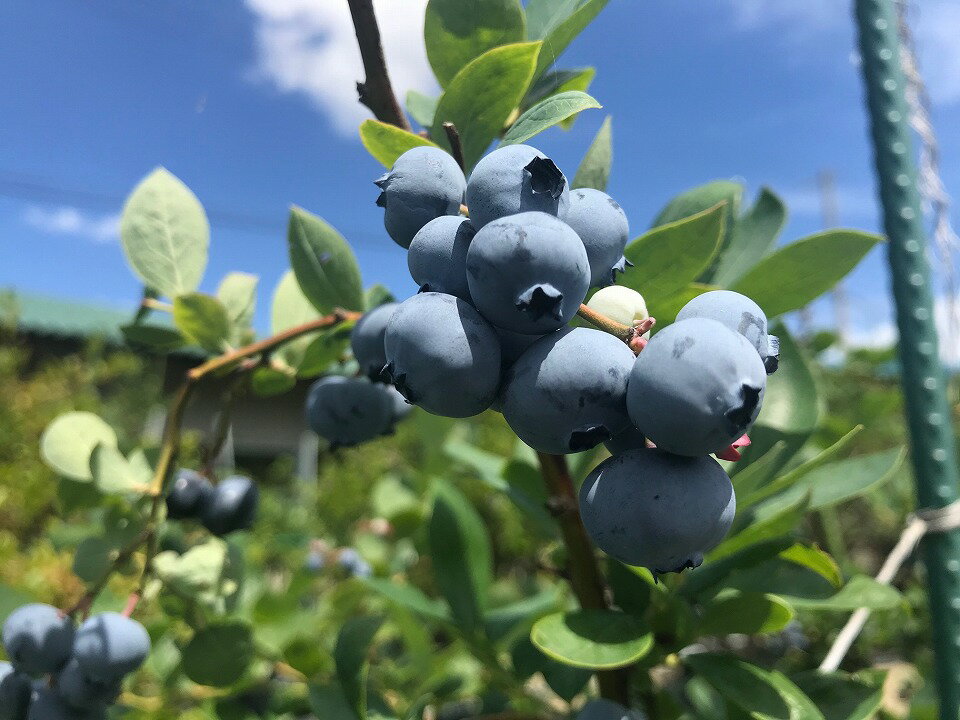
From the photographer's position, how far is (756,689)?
554mm

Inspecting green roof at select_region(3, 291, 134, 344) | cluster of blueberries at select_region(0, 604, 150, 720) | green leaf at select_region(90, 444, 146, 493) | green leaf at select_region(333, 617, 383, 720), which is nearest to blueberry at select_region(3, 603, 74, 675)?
cluster of blueberries at select_region(0, 604, 150, 720)

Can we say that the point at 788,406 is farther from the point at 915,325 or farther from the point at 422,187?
the point at 422,187

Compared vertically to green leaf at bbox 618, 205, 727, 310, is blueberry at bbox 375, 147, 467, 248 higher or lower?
higher

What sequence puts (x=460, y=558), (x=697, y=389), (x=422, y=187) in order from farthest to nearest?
(x=460, y=558), (x=422, y=187), (x=697, y=389)

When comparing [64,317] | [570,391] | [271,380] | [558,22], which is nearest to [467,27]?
[558,22]

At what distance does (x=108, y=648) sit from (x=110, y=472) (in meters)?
0.18

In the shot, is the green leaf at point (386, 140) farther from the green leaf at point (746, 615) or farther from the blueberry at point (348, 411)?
the green leaf at point (746, 615)

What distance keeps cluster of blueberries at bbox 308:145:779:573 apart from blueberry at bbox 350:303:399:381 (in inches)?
6.5

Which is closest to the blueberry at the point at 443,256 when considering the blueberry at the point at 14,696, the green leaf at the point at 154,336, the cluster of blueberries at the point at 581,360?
the cluster of blueberries at the point at 581,360

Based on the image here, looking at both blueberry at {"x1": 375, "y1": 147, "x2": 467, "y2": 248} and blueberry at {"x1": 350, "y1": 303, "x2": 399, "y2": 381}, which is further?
blueberry at {"x1": 350, "y1": 303, "x2": 399, "y2": 381}

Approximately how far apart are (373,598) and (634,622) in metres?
0.96

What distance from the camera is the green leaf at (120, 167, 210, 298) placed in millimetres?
737

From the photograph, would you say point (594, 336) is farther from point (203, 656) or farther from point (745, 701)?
point (203, 656)

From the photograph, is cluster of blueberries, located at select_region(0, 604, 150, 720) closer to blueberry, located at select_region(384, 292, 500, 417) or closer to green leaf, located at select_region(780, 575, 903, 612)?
blueberry, located at select_region(384, 292, 500, 417)
